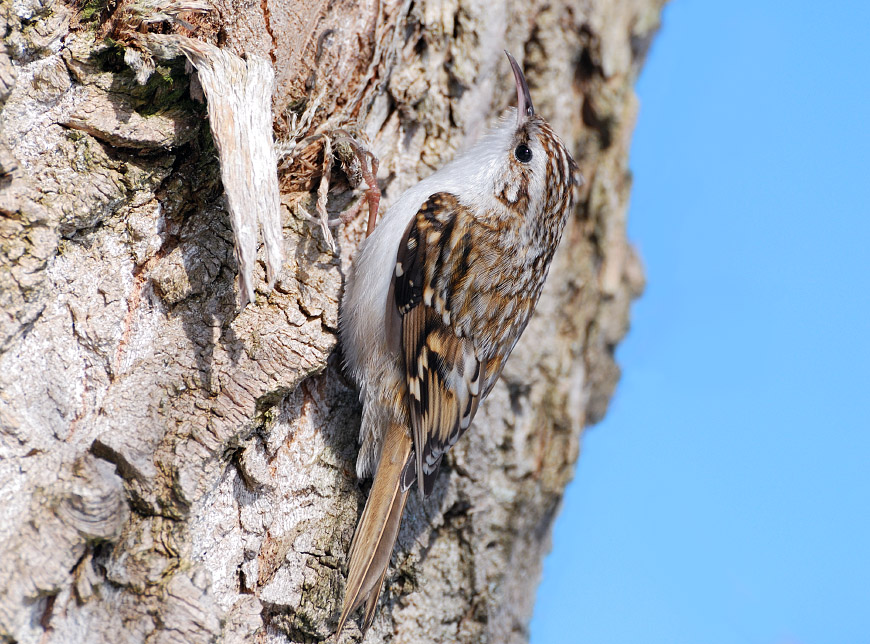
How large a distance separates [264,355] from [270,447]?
8.4 inches

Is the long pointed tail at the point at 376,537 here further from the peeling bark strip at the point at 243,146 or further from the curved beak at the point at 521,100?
the curved beak at the point at 521,100

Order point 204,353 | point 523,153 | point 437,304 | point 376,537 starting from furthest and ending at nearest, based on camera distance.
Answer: point 523,153
point 437,304
point 376,537
point 204,353

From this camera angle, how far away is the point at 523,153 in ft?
6.86

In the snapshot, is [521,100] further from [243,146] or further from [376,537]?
[376,537]

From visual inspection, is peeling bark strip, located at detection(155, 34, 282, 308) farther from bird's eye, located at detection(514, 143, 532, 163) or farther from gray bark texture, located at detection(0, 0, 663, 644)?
bird's eye, located at detection(514, 143, 532, 163)

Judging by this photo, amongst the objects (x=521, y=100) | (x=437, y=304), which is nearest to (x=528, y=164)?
(x=521, y=100)

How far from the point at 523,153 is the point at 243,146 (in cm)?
84

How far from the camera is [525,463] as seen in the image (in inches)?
89.7

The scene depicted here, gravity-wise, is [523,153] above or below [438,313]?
above

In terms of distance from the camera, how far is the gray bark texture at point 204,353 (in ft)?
4.41

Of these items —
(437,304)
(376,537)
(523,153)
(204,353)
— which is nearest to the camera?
(204,353)

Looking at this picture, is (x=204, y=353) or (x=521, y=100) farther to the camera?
(x=521, y=100)

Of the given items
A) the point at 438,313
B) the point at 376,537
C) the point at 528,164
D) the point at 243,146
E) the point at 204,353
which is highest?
the point at 528,164

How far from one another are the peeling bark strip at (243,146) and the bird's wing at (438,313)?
0.42 meters
